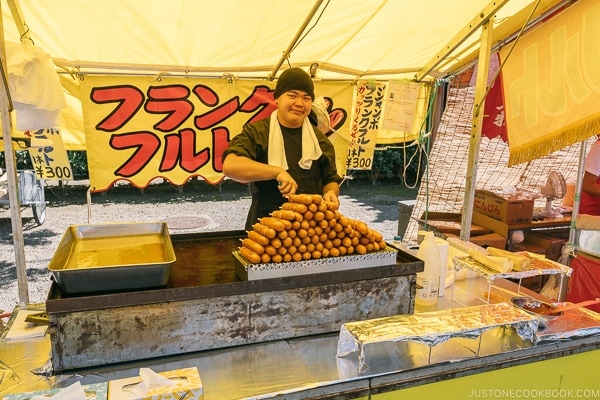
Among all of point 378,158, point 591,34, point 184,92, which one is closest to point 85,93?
point 184,92

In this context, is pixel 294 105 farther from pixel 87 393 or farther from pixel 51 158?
pixel 51 158

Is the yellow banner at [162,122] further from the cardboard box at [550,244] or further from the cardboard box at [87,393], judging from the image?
the cardboard box at [550,244]

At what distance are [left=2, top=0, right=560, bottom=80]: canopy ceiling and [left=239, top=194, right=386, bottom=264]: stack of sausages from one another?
1.51m

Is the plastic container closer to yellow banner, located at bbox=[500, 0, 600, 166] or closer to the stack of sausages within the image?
the stack of sausages

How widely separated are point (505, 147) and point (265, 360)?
19.5 ft

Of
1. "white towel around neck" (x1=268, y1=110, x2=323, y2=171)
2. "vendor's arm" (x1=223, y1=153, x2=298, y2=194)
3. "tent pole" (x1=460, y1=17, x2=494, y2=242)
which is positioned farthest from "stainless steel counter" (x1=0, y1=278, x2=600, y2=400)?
"tent pole" (x1=460, y1=17, x2=494, y2=242)

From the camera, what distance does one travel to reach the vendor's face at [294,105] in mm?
2699

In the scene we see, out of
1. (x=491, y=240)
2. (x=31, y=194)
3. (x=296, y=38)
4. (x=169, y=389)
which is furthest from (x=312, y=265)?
(x=31, y=194)

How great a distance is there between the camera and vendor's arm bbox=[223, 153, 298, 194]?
2.18m

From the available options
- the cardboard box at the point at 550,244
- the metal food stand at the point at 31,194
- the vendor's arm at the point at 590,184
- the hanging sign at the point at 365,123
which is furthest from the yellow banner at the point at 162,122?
the metal food stand at the point at 31,194

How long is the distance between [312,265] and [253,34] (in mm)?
2103

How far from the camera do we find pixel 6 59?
7.48 ft

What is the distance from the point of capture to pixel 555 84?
10.8ft

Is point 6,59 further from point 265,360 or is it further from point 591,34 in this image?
point 591,34
